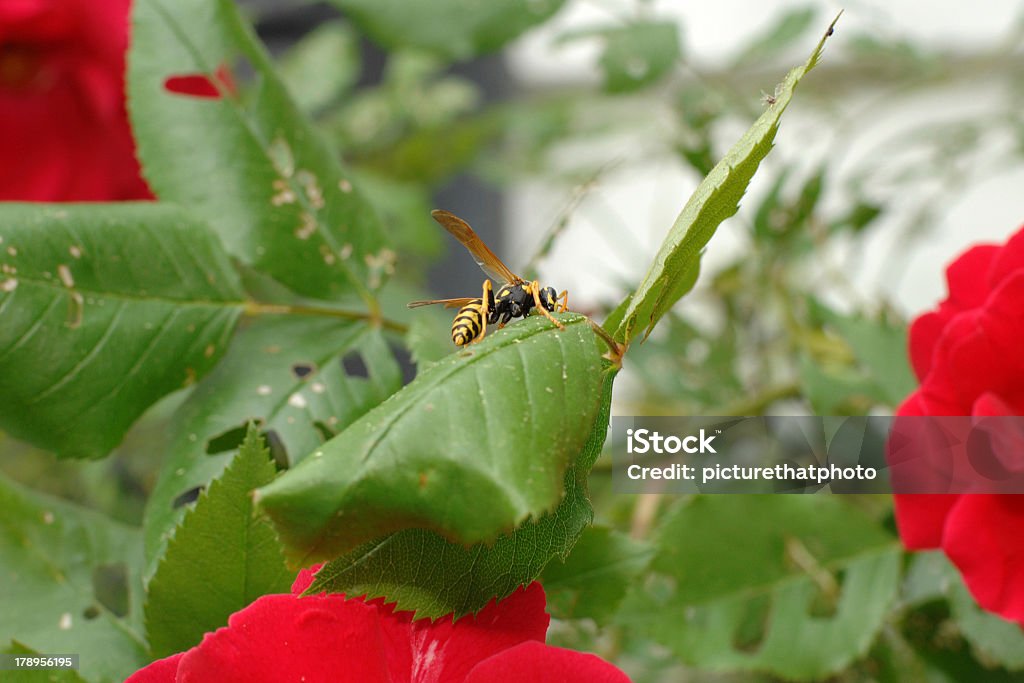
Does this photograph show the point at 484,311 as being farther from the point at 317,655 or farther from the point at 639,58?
the point at 639,58

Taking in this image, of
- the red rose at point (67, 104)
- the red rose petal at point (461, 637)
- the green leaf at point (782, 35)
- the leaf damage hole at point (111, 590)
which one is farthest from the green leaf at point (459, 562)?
the green leaf at point (782, 35)

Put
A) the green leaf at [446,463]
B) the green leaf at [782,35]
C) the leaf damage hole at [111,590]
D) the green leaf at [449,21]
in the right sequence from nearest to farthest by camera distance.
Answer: the green leaf at [446,463] → the leaf damage hole at [111,590] → the green leaf at [449,21] → the green leaf at [782,35]

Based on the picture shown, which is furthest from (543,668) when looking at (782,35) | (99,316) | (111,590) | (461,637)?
(782,35)

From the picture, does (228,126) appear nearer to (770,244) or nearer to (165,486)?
(165,486)

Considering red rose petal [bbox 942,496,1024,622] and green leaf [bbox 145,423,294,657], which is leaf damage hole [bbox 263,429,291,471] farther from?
red rose petal [bbox 942,496,1024,622]

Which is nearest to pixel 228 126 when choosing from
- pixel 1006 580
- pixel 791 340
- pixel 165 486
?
pixel 165 486

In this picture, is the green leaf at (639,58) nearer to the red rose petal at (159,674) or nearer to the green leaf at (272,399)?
the green leaf at (272,399)

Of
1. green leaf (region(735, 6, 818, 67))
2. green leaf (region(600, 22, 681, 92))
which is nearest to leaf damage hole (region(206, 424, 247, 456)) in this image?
green leaf (region(600, 22, 681, 92))
